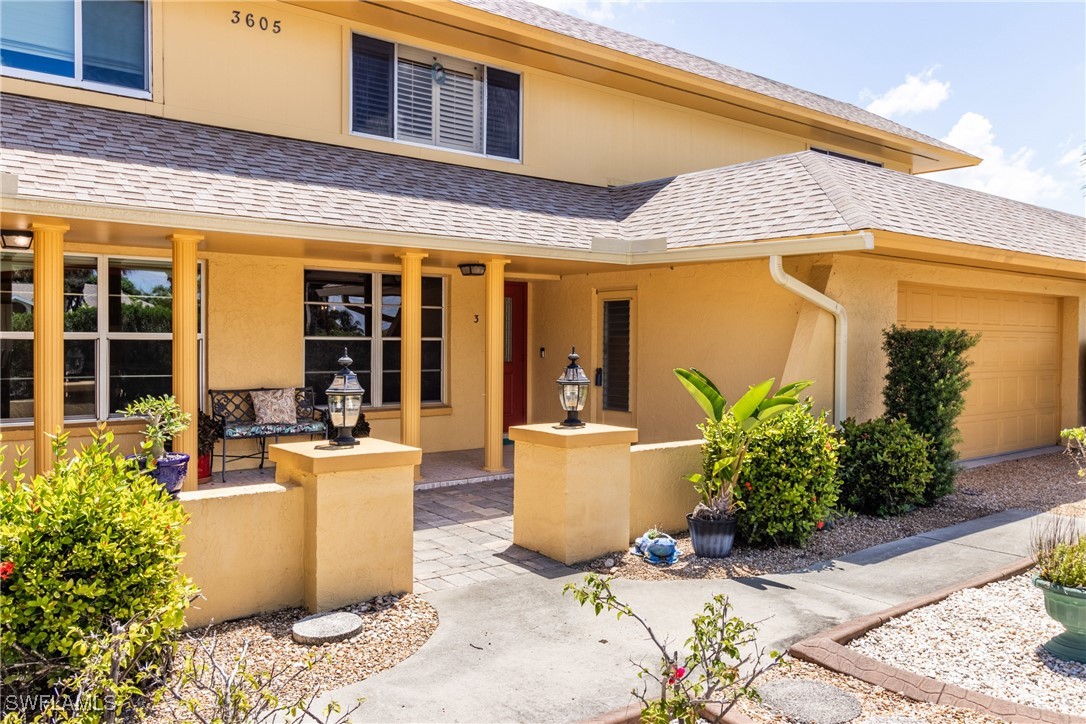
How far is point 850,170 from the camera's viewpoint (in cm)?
1038

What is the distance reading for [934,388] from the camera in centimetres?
842

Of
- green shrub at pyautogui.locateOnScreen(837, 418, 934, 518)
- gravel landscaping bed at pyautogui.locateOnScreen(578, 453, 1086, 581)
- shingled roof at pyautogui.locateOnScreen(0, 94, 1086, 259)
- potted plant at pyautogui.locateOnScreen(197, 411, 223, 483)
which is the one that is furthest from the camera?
potted plant at pyautogui.locateOnScreen(197, 411, 223, 483)

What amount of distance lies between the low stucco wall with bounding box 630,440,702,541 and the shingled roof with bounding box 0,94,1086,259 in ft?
9.03

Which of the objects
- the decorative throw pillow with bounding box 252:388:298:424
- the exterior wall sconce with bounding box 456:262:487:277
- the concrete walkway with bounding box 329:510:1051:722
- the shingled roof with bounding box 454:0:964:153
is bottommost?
the concrete walkway with bounding box 329:510:1051:722

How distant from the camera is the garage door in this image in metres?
10.7

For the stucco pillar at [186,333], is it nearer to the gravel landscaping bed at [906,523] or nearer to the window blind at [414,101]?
the window blind at [414,101]

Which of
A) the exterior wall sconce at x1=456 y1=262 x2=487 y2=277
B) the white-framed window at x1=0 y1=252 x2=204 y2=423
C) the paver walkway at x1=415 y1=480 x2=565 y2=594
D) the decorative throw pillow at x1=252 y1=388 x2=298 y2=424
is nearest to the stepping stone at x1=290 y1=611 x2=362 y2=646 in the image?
the paver walkway at x1=415 y1=480 x2=565 y2=594

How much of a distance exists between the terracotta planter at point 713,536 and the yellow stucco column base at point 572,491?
601 millimetres

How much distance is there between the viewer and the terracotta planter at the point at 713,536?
6.46m

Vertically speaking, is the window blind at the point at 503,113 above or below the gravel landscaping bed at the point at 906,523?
above

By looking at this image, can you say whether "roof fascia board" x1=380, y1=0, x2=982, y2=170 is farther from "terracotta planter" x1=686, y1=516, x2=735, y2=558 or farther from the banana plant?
"terracotta planter" x1=686, y1=516, x2=735, y2=558

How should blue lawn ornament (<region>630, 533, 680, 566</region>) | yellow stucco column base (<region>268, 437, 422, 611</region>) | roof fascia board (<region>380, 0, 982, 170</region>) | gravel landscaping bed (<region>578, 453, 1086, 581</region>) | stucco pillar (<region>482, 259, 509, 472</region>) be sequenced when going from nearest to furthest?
yellow stucco column base (<region>268, 437, 422, 611</region>)
gravel landscaping bed (<region>578, 453, 1086, 581</region>)
blue lawn ornament (<region>630, 533, 680, 566</region>)
stucco pillar (<region>482, 259, 509, 472</region>)
roof fascia board (<region>380, 0, 982, 170</region>)

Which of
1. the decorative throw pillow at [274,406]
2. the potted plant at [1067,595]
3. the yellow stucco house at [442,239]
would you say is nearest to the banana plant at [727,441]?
the yellow stucco house at [442,239]

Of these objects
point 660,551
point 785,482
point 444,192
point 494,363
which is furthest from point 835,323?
point 444,192
